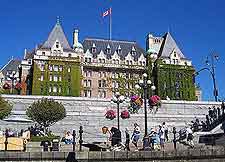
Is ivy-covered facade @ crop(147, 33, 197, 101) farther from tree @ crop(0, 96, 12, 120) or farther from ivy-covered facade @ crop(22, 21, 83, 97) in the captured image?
tree @ crop(0, 96, 12, 120)

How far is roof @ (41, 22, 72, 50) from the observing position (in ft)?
240

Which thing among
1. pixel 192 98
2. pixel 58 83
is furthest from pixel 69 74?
→ pixel 192 98

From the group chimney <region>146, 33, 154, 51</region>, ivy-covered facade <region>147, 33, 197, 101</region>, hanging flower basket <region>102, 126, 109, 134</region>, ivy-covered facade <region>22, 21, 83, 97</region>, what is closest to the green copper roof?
ivy-covered facade <region>147, 33, 197, 101</region>

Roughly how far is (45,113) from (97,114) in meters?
7.72

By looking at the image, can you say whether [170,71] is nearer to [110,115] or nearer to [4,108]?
[110,115]

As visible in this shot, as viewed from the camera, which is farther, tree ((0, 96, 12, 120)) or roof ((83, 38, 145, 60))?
roof ((83, 38, 145, 60))

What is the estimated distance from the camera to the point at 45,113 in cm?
3625

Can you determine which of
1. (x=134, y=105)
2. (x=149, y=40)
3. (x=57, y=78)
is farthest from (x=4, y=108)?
(x=149, y=40)

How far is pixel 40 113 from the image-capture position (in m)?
36.2

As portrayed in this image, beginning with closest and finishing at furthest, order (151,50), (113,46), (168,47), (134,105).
→ (134,105)
(168,47)
(113,46)
(151,50)

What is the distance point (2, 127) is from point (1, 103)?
8.56ft

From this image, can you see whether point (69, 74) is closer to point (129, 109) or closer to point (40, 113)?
point (129, 109)

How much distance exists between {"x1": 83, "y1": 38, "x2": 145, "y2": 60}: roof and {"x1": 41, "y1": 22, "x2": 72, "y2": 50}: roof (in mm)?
5270

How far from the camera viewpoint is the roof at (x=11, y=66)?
274 feet
